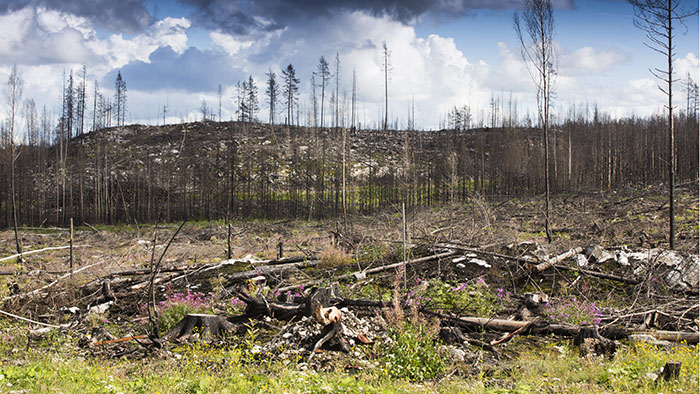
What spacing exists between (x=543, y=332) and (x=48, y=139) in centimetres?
6456

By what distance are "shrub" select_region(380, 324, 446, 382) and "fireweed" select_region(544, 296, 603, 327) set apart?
2.42 meters

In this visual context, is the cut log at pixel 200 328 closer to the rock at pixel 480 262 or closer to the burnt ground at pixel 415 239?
the burnt ground at pixel 415 239

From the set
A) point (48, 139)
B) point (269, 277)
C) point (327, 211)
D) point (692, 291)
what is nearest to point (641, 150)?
point (327, 211)

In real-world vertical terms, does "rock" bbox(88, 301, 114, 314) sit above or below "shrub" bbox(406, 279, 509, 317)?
below

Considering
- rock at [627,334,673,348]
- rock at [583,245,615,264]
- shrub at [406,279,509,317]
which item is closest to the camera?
rock at [627,334,673,348]

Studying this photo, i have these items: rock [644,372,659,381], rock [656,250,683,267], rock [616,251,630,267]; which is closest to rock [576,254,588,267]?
rock [616,251,630,267]

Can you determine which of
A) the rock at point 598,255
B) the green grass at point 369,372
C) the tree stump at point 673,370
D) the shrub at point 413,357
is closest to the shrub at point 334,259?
the green grass at point 369,372

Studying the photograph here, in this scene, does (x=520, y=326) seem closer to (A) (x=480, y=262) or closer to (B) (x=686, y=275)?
(A) (x=480, y=262)

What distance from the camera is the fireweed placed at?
6.50 m

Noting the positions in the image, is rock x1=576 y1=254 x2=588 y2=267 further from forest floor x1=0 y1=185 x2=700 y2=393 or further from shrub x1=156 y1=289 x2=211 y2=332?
shrub x1=156 y1=289 x2=211 y2=332

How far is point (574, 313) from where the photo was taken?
6746 mm

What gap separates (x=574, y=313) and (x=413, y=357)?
323cm

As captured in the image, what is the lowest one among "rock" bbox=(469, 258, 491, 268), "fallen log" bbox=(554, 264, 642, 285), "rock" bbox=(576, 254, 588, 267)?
Result: "fallen log" bbox=(554, 264, 642, 285)

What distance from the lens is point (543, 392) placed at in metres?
4.19
